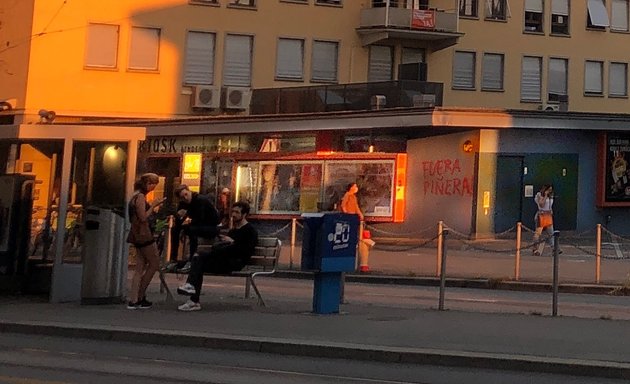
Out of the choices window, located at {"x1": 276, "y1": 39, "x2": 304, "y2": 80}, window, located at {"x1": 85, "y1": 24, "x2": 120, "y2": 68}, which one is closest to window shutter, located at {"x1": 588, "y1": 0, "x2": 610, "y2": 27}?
window, located at {"x1": 276, "y1": 39, "x2": 304, "y2": 80}

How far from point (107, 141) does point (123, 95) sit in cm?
2812

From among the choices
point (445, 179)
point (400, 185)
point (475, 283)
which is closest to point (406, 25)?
point (445, 179)

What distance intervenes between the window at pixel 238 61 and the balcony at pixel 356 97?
15.5ft

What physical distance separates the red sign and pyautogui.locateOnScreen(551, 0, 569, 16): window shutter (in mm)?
6943

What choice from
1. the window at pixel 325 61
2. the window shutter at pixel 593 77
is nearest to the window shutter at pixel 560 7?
the window shutter at pixel 593 77

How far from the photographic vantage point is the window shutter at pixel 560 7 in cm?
4588

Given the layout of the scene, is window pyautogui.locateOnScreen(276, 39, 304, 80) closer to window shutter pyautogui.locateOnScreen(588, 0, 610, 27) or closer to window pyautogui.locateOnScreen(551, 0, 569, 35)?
window pyautogui.locateOnScreen(551, 0, 569, 35)

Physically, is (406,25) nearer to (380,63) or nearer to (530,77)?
(380,63)

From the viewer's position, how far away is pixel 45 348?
10.5 meters

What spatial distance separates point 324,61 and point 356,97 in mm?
8324

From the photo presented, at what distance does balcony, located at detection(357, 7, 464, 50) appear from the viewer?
42.5m

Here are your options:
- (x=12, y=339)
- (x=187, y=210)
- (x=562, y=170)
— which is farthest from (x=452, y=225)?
(x=12, y=339)

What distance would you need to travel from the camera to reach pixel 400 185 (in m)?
31.3

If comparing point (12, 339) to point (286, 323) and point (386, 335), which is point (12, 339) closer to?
point (286, 323)
